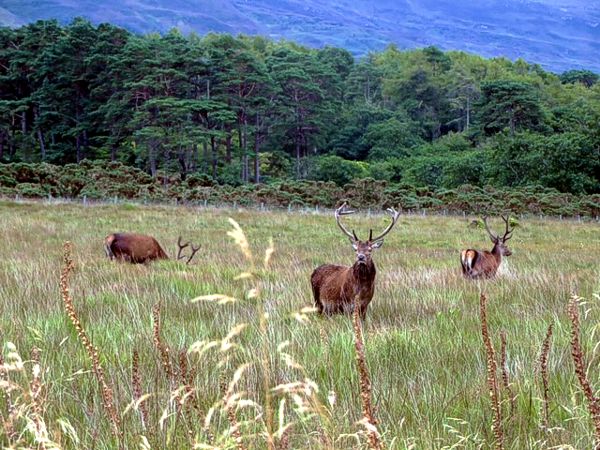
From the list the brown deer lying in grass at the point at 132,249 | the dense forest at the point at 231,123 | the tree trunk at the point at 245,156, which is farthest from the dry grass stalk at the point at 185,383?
the tree trunk at the point at 245,156

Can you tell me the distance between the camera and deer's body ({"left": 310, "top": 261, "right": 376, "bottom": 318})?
18.9 feet

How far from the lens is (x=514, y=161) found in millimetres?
50750

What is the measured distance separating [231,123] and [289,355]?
177ft

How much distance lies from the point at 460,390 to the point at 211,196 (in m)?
32.4

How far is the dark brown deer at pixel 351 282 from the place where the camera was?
18.7 ft

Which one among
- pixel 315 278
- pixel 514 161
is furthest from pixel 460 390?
pixel 514 161

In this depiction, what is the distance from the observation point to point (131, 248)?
415 inches

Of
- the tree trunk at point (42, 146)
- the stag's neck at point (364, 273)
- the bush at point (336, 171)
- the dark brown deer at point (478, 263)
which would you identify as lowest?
the dark brown deer at point (478, 263)

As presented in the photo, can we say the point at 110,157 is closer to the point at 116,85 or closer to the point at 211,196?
the point at 116,85

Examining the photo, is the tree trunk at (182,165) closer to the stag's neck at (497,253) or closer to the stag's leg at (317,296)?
the stag's neck at (497,253)

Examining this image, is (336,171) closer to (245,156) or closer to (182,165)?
(245,156)

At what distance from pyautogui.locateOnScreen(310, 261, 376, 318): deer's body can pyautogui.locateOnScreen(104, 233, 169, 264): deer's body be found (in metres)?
4.82

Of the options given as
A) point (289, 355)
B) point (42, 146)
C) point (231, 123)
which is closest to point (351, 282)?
point (289, 355)

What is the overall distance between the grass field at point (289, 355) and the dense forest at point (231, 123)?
3580 cm
